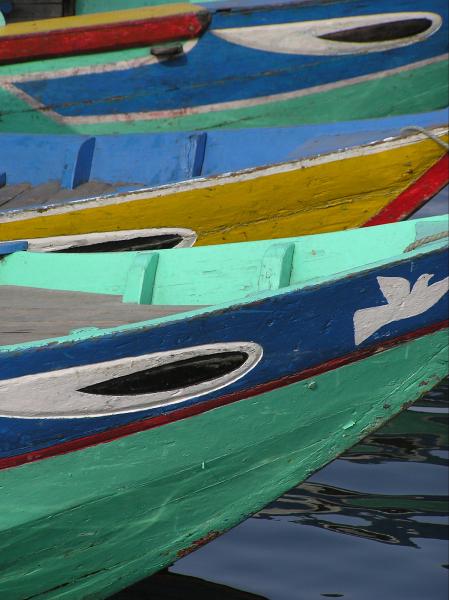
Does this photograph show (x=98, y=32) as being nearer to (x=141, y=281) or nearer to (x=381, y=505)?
(x=141, y=281)

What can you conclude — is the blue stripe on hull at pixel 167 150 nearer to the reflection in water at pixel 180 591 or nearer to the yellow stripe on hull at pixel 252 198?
the yellow stripe on hull at pixel 252 198

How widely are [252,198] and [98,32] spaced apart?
214 cm

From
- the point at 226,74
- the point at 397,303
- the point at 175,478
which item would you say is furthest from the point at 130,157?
the point at 175,478

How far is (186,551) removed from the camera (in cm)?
375

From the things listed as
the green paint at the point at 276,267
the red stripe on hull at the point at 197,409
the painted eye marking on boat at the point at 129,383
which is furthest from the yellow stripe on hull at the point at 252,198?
the painted eye marking on boat at the point at 129,383

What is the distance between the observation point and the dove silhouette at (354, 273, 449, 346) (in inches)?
141

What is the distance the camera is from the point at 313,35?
736 cm

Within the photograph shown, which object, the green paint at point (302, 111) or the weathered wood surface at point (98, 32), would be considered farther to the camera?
the green paint at point (302, 111)

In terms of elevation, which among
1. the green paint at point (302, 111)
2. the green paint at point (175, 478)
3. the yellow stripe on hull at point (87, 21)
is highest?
the yellow stripe on hull at point (87, 21)

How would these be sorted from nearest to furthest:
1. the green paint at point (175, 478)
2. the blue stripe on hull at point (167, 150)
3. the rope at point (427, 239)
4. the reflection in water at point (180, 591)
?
1. the green paint at point (175, 478)
2. the rope at point (427, 239)
3. the reflection in water at point (180, 591)
4. the blue stripe on hull at point (167, 150)

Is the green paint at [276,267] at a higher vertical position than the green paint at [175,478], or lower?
higher

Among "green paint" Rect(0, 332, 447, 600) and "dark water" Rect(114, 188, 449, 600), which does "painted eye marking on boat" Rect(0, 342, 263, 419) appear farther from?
"dark water" Rect(114, 188, 449, 600)

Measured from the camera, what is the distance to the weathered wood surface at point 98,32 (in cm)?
725

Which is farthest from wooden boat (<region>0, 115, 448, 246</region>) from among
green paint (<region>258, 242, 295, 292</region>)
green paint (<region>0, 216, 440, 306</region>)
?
green paint (<region>258, 242, 295, 292</region>)
